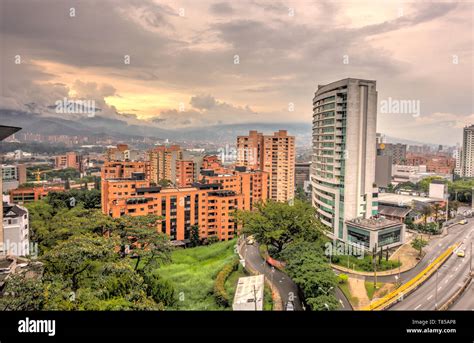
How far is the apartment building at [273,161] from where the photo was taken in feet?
24.6

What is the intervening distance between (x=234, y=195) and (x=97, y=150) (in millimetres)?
3429

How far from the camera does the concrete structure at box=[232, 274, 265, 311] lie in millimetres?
3199

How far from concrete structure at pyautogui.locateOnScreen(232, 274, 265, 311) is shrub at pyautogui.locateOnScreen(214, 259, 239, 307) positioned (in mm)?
279

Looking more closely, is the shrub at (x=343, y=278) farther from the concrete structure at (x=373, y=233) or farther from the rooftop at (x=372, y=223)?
the rooftop at (x=372, y=223)

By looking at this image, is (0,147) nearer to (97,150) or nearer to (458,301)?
(97,150)

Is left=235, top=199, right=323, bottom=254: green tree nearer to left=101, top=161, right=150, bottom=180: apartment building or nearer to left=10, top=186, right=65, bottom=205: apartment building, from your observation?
left=101, top=161, right=150, bottom=180: apartment building

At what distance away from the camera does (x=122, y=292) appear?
3.03m

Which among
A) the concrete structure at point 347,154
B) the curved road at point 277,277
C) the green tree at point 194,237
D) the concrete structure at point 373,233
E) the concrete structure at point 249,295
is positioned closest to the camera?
the concrete structure at point 249,295

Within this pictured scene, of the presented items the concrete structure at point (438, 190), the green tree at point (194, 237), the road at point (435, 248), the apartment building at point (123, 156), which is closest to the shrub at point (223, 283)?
the green tree at point (194, 237)

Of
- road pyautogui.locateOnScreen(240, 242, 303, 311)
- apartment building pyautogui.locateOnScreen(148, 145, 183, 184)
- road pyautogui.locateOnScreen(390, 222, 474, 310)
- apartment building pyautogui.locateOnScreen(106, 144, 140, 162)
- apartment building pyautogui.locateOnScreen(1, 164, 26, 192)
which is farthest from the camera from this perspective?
apartment building pyautogui.locateOnScreen(148, 145, 183, 184)

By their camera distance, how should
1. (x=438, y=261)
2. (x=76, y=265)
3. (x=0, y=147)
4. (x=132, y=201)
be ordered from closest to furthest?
(x=0, y=147) → (x=76, y=265) → (x=438, y=261) → (x=132, y=201)

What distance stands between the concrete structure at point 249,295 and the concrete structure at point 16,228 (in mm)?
3639

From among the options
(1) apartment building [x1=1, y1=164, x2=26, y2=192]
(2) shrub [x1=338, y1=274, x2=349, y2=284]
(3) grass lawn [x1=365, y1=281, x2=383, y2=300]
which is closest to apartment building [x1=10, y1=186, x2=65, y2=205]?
(1) apartment building [x1=1, y1=164, x2=26, y2=192]
